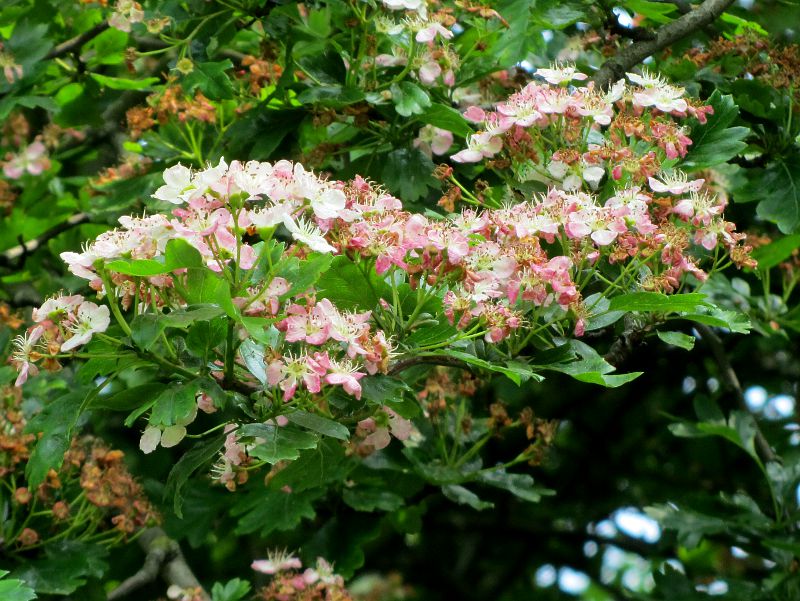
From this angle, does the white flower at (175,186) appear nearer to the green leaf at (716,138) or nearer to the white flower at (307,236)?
the white flower at (307,236)

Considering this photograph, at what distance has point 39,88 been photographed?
3.56 meters

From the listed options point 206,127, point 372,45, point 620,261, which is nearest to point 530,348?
point 620,261

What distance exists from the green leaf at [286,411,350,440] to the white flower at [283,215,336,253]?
28cm

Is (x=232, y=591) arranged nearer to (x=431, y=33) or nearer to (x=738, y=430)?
(x=431, y=33)

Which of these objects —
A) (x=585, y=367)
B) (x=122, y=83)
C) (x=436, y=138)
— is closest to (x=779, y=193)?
(x=436, y=138)

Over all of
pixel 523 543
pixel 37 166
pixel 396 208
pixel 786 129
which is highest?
pixel 396 208

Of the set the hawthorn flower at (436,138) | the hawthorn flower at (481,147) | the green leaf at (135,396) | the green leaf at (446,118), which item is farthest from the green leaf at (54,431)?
the hawthorn flower at (436,138)

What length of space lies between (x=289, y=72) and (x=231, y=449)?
A: 1.13 meters

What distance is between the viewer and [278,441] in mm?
1912

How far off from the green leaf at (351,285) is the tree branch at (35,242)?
78.0 inches

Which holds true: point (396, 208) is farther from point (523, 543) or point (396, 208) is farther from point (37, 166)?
point (523, 543)

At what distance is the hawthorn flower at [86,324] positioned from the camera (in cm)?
183

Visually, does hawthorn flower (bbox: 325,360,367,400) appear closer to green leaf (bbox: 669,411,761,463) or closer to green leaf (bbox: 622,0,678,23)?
green leaf (bbox: 622,0,678,23)

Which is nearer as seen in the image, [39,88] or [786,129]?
[786,129]
